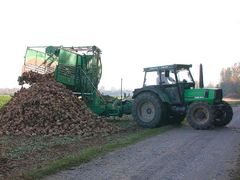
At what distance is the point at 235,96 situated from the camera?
290ft

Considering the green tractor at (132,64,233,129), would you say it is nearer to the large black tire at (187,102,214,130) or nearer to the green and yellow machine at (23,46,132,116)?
the large black tire at (187,102,214,130)

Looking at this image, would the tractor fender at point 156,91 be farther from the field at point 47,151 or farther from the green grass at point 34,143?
the green grass at point 34,143

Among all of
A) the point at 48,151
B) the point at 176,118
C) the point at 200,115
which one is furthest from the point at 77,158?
the point at 176,118

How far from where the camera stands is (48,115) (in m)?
15.3

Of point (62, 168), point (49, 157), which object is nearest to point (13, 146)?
point (49, 157)

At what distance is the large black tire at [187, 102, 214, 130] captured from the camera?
16094 millimetres

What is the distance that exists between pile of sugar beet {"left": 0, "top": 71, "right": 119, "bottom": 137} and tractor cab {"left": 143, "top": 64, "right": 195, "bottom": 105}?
3143 millimetres

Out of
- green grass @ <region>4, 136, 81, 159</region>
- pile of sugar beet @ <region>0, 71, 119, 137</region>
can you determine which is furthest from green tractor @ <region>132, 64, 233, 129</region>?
green grass @ <region>4, 136, 81, 159</region>

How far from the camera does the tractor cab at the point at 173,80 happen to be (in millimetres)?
17516

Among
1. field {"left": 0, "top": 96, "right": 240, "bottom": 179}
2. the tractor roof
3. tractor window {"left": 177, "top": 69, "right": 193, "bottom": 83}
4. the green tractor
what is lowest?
field {"left": 0, "top": 96, "right": 240, "bottom": 179}

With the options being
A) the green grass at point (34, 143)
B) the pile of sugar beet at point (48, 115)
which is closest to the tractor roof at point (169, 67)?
the pile of sugar beet at point (48, 115)

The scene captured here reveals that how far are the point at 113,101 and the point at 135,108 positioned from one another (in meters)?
1.38

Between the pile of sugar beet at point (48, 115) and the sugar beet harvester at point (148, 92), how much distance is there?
127 centimetres

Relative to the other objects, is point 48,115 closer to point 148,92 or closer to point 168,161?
point 148,92
